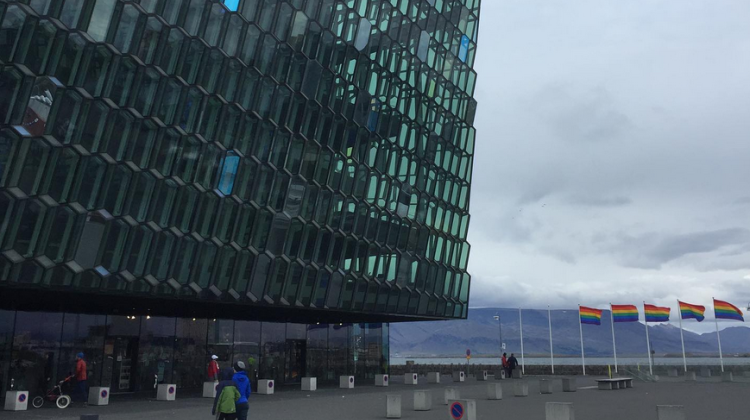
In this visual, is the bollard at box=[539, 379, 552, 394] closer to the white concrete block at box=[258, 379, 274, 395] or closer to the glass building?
the glass building

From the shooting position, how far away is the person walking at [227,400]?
1566 cm

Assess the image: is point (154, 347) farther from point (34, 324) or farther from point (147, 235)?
A: point (147, 235)

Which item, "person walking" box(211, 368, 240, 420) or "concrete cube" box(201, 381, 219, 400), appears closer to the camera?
"person walking" box(211, 368, 240, 420)

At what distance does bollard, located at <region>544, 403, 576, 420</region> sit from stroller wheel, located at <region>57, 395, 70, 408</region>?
20.1m

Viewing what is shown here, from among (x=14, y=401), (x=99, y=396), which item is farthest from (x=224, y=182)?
(x=14, y=401)

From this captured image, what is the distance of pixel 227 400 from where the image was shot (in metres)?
15.7

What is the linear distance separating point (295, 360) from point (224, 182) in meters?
19.2

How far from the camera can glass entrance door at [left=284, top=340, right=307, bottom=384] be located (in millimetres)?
48562

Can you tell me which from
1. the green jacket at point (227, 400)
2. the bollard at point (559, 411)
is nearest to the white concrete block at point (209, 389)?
the green jacket at point (227, 400)

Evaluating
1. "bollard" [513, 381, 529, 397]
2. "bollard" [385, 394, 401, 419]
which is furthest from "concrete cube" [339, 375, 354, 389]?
"bollard" [385, 394, 401, 419]

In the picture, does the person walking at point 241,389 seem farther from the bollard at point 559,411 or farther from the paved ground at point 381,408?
the bollard at point 559,411

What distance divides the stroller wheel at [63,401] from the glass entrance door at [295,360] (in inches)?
795

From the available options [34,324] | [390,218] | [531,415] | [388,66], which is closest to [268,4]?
[388,66]

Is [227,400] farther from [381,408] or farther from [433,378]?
[433,378]
